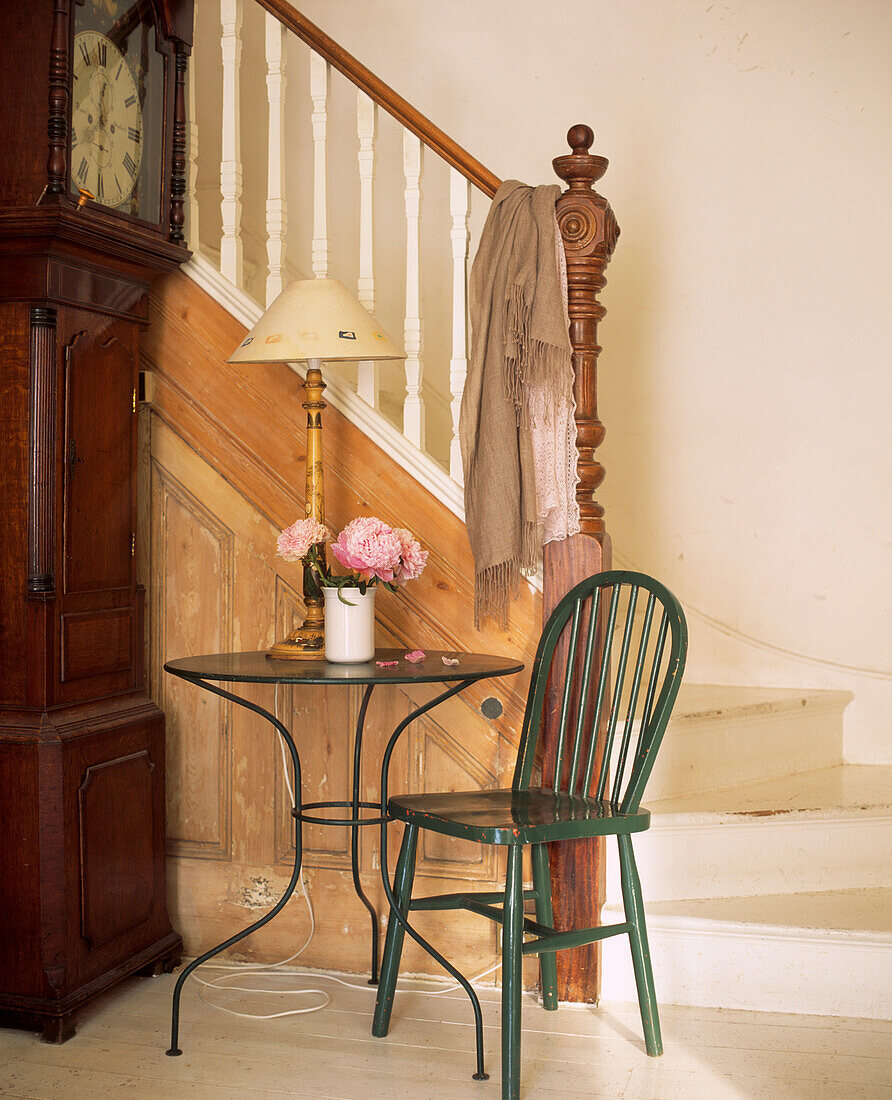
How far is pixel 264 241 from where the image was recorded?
423 centimetres

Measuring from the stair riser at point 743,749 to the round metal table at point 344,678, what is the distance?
2.20 ft

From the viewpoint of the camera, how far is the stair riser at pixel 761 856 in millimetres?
2857

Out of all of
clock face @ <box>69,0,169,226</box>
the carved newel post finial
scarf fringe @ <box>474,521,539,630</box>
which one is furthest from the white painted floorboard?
clock face @ <box>69,0,169,226</box>

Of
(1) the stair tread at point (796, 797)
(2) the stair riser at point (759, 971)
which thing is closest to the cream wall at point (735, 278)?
(1) the stair tread at point (796, 797)

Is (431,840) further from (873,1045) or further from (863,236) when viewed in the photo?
(863,236)

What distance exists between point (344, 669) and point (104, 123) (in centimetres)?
142

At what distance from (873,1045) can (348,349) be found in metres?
1.92

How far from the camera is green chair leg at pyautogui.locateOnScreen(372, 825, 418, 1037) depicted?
98.0 inches

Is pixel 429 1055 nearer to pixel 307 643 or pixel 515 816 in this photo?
pixel 515 816

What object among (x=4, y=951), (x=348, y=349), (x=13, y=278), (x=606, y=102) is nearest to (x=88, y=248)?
(x=13, y=278)

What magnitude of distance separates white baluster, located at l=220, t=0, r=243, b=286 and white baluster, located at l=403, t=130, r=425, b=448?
48cm

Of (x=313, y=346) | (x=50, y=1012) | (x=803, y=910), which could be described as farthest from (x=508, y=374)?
(x=50, y=1012)

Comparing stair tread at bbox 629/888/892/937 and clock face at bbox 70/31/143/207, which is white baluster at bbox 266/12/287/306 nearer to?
clock face at bbox 70/31/143/207

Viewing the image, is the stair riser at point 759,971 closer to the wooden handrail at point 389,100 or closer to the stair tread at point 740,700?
the stair tread at point 740,700
